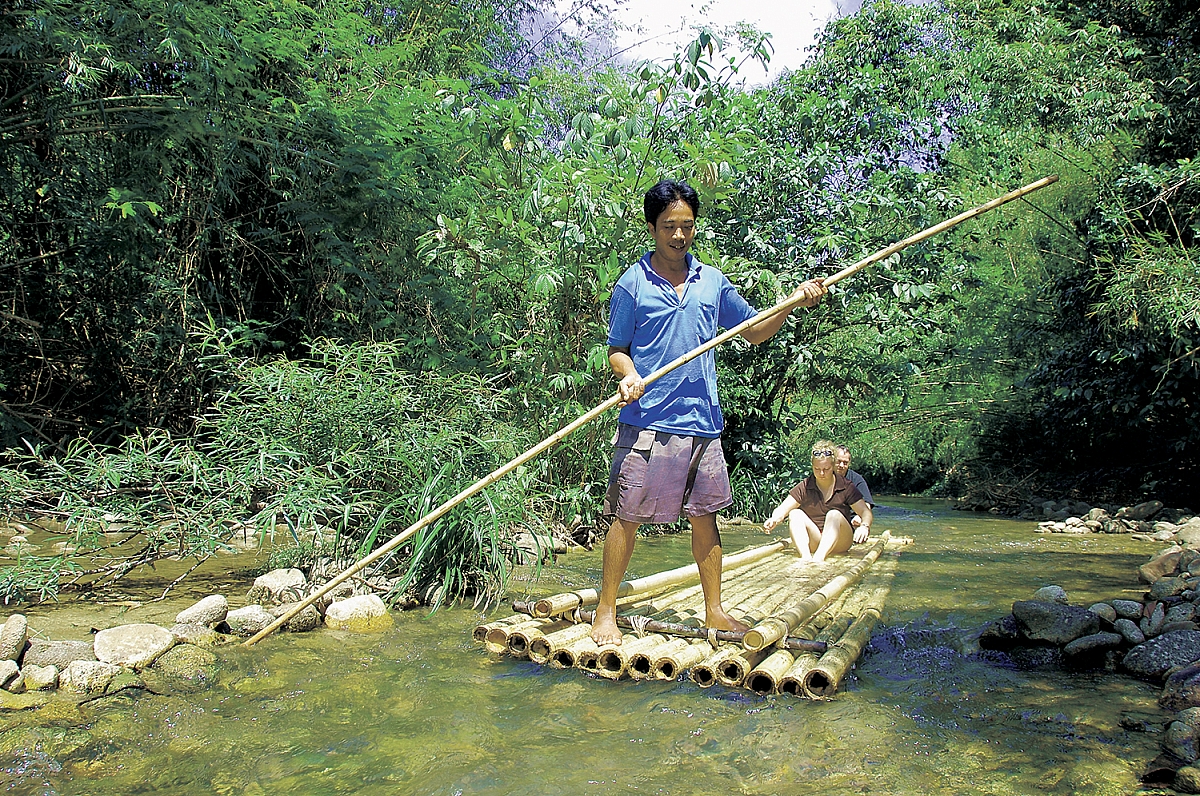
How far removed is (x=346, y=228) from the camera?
6.85 metres

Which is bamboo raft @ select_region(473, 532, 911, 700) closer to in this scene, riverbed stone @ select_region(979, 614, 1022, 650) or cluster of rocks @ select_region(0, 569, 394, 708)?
riverbed stone @ select_region(979, 614, 1022, 650)

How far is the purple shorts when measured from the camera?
11.2 feet

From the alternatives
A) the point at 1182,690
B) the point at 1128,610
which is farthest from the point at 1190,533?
the point at 1182,690

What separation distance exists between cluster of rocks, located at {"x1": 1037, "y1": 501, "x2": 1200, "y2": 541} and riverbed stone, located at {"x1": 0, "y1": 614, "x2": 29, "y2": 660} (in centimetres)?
875

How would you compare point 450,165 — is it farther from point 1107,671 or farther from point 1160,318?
point 1160,318

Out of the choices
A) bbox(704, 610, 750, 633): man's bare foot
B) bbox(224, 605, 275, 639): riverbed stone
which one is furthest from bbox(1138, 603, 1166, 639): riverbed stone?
bbox(224, 605, 275, 639): riverbed stone

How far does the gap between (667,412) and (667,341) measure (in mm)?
291

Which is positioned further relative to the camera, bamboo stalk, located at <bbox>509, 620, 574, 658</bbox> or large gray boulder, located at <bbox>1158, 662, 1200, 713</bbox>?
bamboo stalk, located at <bbox>509, 620, 574, 658</bbox>

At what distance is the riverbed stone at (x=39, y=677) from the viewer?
2846mm

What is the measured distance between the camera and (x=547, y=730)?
2.65m

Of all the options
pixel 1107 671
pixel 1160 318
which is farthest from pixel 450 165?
pixel 1160 318

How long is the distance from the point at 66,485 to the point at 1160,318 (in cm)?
898

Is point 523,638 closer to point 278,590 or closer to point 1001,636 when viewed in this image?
point 278,590

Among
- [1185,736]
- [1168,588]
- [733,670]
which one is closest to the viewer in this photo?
[1185,736]
